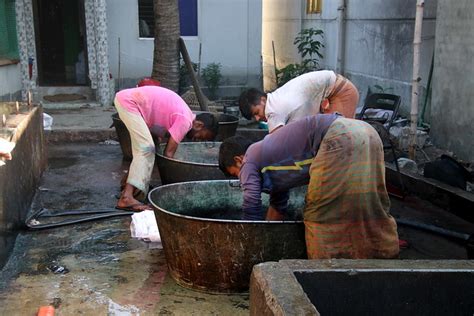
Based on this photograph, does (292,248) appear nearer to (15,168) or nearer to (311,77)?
(311,77)

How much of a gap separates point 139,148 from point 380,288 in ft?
13.0

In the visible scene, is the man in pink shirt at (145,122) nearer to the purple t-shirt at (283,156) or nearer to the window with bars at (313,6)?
the purple t-shirt at (283,156)

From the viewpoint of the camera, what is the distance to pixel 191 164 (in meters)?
5.82

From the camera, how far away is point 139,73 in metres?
13.3

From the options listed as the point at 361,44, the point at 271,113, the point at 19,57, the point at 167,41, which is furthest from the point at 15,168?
the point at 361,44

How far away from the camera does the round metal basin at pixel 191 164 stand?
5.80 meters

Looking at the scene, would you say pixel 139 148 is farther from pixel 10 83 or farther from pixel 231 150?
pixel 10 83

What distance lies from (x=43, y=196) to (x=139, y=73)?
706cm

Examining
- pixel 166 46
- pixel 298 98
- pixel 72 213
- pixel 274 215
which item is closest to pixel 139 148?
pixel 72 213

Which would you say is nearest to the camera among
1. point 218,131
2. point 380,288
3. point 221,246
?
point 380,288

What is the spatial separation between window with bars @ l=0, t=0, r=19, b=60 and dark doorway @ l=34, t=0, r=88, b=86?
1.35 m

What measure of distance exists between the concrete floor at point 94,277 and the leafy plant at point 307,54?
8.04 meters

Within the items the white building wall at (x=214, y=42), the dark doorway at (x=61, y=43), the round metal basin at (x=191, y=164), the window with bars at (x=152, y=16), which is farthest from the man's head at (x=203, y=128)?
the dark doorway at (x=61, y=43)

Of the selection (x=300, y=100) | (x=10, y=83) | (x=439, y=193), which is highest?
(x=300, y=100)
